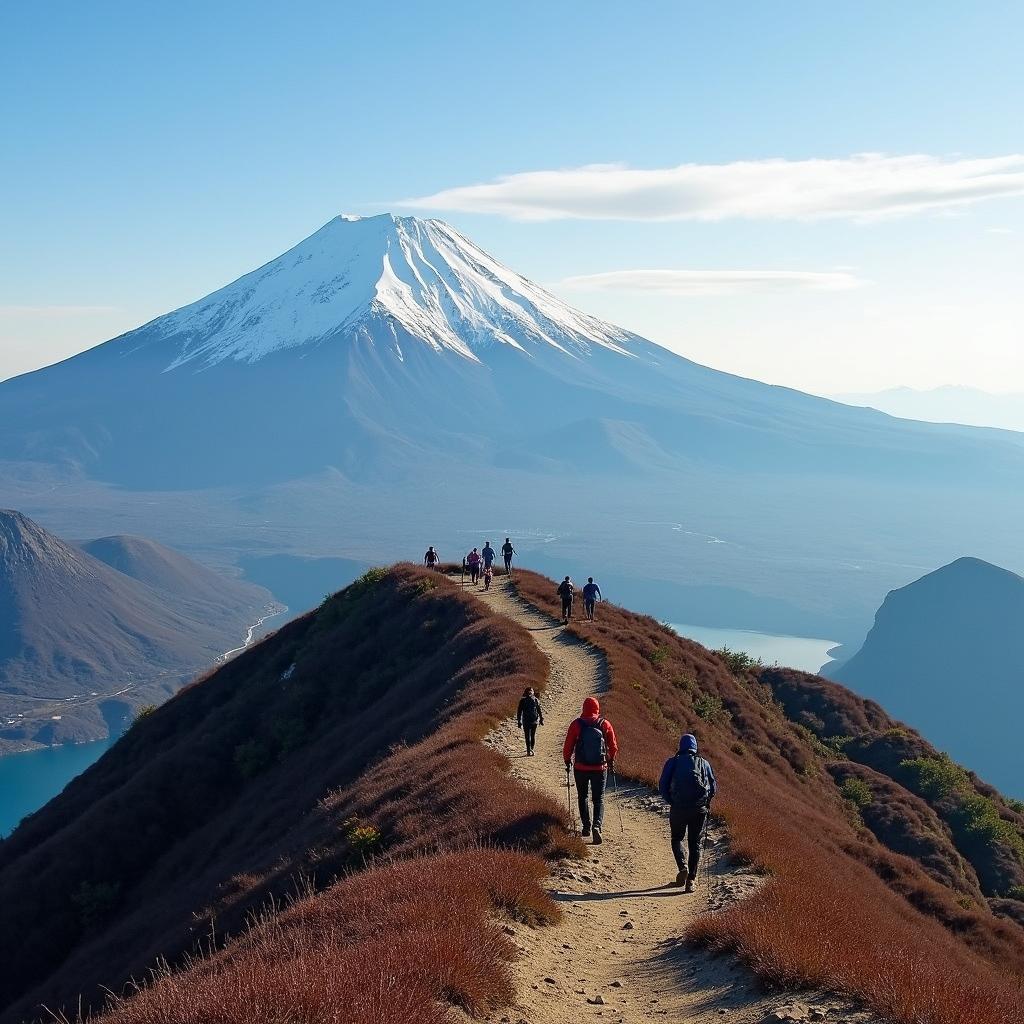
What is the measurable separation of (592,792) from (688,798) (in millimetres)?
2084

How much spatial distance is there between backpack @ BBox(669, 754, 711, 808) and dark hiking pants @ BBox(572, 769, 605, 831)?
5.61 ft

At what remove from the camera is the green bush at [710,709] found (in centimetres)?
3417

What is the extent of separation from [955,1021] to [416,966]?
4.50 meters

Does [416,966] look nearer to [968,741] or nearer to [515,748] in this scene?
[515,748]

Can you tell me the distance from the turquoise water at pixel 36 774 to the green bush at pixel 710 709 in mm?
125768

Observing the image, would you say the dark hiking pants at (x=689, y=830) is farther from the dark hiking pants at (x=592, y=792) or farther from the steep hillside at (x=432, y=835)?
the dark hiking pants at (x=592, y=792)

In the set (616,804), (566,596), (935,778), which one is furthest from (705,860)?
(935,778)

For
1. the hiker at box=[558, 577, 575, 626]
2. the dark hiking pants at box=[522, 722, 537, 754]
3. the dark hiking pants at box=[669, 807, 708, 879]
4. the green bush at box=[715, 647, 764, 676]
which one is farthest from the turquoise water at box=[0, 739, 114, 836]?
the dark hiking pants at box=[669, 807, 708, 879]

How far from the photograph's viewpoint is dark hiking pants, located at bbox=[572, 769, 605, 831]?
1514 cm

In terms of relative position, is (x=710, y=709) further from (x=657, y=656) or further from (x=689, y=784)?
(x=689, y=784)

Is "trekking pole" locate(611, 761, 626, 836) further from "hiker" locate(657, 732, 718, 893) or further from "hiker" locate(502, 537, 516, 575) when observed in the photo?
"hiker" locate(502, 537, 516, 575)

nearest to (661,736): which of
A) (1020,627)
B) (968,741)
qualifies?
(968,741)

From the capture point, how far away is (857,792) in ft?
121

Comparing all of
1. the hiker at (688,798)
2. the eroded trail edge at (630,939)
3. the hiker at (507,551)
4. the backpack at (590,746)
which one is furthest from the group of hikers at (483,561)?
the hiker at (688,798)
